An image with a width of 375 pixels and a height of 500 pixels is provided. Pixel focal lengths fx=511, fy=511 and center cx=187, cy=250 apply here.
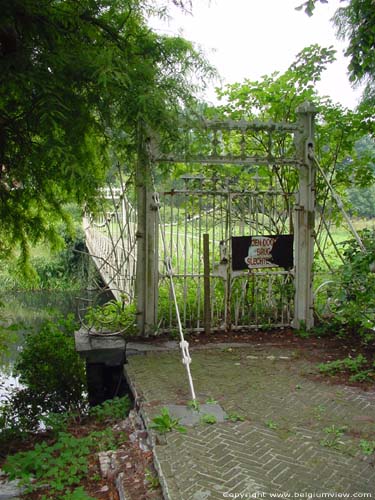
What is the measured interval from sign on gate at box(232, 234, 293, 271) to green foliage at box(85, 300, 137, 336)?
119 centimetres

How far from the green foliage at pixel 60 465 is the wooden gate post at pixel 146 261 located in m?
1.66

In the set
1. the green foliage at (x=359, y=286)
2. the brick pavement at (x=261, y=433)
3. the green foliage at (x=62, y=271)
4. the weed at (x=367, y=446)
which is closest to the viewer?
the brick pavement at (x=261, y=433)

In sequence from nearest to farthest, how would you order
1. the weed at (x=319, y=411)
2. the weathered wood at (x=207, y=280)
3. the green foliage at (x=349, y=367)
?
the weed at (x=319, y=411) < the green foliage at (x=349, y=367) < the weathered wood at (x=207, y=280)

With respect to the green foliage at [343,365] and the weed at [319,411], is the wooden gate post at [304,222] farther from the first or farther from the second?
the weed at [319,411]

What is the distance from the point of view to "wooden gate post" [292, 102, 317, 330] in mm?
5410

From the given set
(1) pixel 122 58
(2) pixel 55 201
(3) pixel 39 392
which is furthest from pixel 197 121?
(3) pixel 39 392

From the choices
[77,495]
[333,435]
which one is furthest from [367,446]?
[77,495]

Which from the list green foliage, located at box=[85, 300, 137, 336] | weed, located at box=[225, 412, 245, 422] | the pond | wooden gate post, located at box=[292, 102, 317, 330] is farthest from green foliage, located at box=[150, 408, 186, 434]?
the pond

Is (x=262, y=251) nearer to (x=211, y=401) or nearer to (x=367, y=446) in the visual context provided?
(x=211, y=401)

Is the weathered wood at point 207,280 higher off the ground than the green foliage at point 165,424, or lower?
higher

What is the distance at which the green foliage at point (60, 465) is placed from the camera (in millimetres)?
2922

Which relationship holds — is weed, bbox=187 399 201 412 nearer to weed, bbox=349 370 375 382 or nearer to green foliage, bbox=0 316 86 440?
weed, bbox=349 370 375 382

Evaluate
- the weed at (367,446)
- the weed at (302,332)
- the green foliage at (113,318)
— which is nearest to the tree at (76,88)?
the green foliage at (113,318)

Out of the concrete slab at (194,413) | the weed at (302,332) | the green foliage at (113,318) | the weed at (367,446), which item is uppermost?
the green foliage at (113,318)
